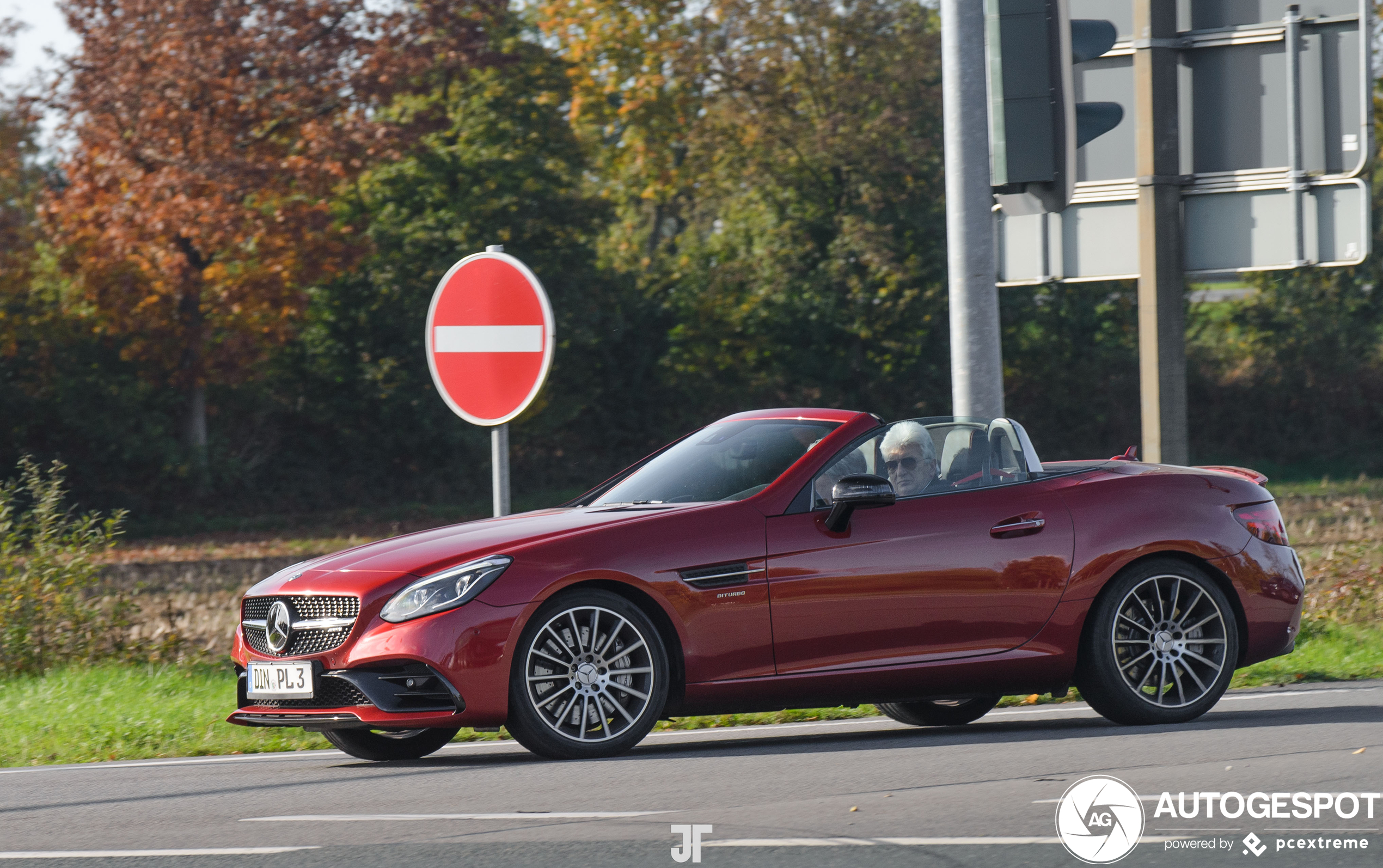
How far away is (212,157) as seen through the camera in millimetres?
30125

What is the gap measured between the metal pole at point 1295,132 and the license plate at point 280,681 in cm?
663

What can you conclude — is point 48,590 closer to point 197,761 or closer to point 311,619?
point 197,761

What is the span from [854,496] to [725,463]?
0.78m

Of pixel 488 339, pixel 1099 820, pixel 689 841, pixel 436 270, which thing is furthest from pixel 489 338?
A: pixel 436 270

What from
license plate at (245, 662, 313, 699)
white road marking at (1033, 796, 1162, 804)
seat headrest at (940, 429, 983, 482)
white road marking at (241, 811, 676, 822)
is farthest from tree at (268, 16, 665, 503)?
white road marking at (1033, 796, 1162, 804)

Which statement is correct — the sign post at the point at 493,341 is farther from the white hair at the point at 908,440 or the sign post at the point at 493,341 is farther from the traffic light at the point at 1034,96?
the traffic light at the point at 1034,96

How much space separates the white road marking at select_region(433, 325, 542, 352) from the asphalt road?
6.81 ft

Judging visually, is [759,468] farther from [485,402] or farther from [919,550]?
[485,402]

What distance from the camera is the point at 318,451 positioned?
35.1 meters

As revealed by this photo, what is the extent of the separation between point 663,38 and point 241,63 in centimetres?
939

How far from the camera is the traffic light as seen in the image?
9531mm

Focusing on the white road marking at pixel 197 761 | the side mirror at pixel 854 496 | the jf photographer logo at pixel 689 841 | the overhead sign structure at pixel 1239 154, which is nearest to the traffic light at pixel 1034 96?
the overhead sign structure at pixel 1239 154

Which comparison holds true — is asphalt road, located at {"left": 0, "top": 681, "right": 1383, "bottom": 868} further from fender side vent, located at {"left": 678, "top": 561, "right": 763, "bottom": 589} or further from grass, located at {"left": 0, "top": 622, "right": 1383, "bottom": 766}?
fender side vent, located at {"left": 678, "top": 561, "right": 763, "bottom": 589}

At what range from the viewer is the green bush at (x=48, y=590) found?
12531 millimetres
